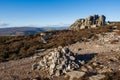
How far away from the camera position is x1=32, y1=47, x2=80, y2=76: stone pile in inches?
1039

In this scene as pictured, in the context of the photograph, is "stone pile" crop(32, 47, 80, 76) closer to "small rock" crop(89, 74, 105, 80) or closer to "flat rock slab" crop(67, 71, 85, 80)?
"flat rock slab" crop(67, 71, 85, 80)

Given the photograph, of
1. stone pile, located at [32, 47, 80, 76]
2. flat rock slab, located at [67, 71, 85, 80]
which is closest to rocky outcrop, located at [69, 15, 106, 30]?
stone pile, located at [32, 47, 80, 76]

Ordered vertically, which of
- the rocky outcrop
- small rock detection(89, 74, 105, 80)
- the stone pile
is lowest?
small rock detection(89, 74, 105, 80)

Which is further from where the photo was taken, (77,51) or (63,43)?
(63,43)

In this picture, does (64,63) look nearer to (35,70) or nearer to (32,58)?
(35,70)

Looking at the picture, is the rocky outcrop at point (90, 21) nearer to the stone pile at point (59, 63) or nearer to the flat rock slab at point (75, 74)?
the stone pile at point (59, 63)

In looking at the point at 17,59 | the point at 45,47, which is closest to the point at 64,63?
the point at 17,59

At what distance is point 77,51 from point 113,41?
823 centimetres

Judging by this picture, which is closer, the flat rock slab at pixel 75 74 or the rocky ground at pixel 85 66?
the flat rock slab at pixel 75 74

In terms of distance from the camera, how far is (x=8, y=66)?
30.6 meters

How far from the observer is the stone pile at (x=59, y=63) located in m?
26.4

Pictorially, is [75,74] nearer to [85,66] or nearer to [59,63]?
[85,66]

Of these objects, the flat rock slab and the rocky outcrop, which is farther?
the rocky outcrop

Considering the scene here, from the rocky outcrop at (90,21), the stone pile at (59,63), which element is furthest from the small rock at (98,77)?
the rocky outcrop at (90,21)
